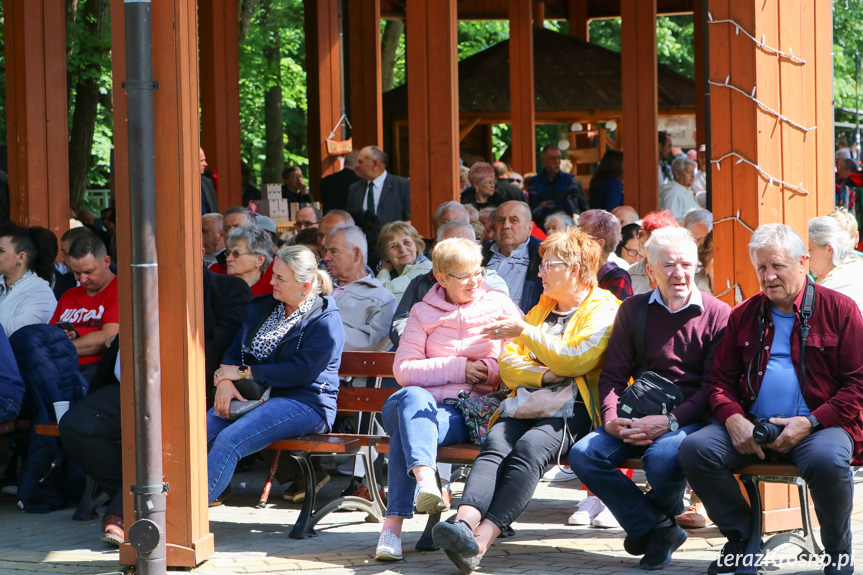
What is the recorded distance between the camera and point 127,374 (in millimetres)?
5227

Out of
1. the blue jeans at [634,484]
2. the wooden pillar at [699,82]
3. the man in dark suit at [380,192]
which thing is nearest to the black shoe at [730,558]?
the blue jeans at [634,484]

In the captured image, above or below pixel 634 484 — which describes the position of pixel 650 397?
above

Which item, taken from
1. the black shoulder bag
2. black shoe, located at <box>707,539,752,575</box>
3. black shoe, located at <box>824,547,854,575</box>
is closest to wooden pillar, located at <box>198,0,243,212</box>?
the black shoulder bag

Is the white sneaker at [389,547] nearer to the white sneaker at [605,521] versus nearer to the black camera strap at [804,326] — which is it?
the white sneaker at [605,521]

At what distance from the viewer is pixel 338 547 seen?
5.64 meters

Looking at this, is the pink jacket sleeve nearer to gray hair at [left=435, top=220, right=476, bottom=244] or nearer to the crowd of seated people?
the crowd of seated people

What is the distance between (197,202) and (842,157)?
14125 mm

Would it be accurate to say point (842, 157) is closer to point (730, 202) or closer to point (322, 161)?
point (322, 161)

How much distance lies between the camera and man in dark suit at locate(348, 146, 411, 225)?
10766 millimetres

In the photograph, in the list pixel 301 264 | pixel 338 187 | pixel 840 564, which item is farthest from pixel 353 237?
pixel 338 187

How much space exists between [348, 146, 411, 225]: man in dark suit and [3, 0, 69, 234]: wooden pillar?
2.55 meters

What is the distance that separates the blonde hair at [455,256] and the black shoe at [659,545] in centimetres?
153

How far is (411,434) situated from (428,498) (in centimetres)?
36

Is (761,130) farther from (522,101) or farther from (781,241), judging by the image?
(522,101)
